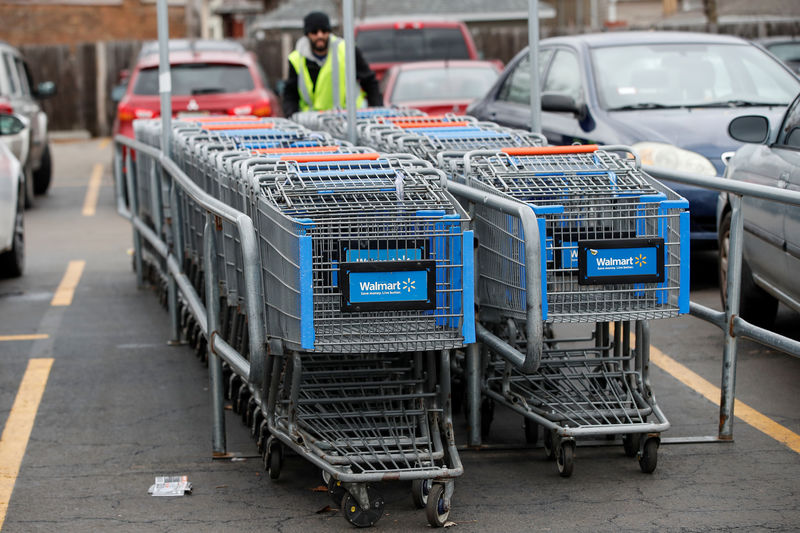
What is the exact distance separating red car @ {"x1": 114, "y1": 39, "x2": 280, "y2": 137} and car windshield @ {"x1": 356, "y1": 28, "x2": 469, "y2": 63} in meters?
5.20

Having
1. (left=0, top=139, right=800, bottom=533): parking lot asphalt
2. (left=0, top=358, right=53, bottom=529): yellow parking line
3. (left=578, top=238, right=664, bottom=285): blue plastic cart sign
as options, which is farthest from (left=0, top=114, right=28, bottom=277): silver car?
(left=578, top=238, right=664, bottom=285): blue plastic cart sign

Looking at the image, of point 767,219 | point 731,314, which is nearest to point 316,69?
point 767,219

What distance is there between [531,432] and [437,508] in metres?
1.21

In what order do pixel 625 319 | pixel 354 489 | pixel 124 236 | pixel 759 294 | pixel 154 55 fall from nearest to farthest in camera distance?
A: pixel 354 489 → pixel 625 319 → pixel 759 294 → pixel 124 236 → pixel 154 55

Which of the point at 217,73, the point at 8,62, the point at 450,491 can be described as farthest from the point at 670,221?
the point at 8,62

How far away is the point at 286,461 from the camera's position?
5.92 m

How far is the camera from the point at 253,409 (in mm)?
6434

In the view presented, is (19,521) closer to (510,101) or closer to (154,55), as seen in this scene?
(510,101)

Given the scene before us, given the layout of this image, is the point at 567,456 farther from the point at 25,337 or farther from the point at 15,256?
the point at 15,256

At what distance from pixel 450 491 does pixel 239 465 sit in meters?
1.22

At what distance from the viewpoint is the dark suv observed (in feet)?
54.2

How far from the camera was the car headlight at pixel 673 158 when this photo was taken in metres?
9.45

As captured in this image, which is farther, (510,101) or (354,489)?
(510,101)

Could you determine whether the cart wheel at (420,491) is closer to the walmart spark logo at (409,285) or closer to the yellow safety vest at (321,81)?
the walmart spark logo at (409,285)
